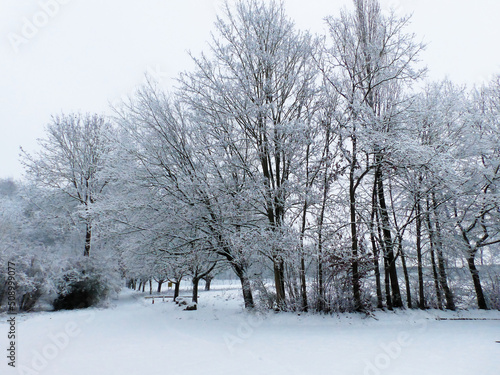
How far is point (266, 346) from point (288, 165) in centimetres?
567

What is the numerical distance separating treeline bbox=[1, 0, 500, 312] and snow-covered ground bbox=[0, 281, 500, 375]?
1441 millimetres

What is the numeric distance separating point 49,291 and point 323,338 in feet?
37.0

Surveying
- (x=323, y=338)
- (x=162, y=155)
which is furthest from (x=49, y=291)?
(x=323, y=338)

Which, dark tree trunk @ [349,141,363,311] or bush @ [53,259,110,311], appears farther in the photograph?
bush @ [53,259,110,311]

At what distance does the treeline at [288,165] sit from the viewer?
28.2 ft

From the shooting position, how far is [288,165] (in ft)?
31.7

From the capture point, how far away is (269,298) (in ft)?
31.9

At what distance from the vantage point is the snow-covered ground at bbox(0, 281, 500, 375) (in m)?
4.20

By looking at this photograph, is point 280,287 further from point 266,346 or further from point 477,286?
point 477,286

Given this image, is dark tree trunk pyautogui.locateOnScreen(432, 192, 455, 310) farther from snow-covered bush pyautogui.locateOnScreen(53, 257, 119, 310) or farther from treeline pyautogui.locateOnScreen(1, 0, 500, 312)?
snow-covered bush pyautogui.locateOnScreen(53, 257, 119, 310)

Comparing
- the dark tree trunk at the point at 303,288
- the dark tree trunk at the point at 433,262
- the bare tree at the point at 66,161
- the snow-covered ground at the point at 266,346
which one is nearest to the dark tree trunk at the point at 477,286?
the dark tree trunk at the point at 433,262

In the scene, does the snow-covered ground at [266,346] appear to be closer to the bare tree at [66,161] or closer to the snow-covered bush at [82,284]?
the snow-covered bush at [82,284]

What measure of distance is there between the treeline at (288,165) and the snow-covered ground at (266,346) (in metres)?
1.44

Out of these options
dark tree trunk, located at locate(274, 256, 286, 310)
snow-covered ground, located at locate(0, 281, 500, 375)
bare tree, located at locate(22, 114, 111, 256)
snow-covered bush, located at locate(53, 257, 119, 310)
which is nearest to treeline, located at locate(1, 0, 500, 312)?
dark tree trunk, located at locate(274, 256, 286, 310)
